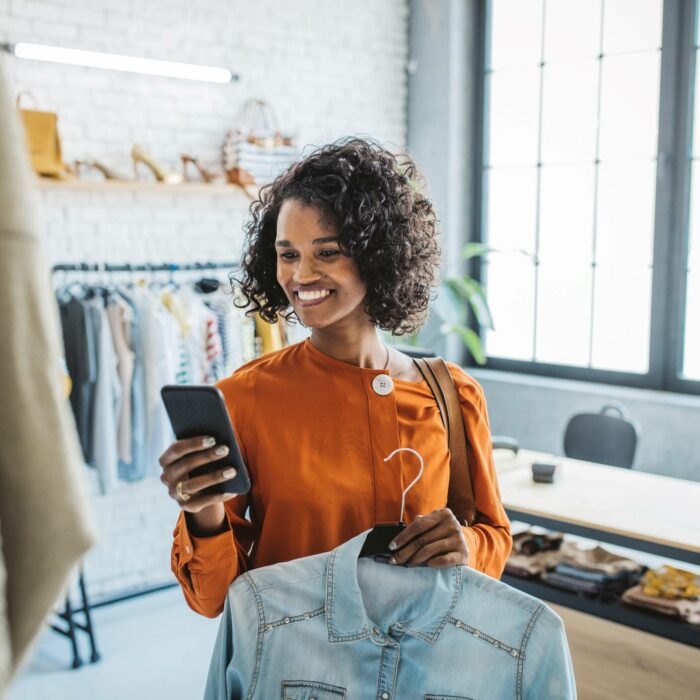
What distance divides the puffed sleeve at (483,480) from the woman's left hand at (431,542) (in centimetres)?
16

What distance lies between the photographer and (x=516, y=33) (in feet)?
18.2

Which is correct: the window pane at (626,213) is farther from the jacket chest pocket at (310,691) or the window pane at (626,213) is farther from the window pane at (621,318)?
the jacket chest pocket at (310,691)

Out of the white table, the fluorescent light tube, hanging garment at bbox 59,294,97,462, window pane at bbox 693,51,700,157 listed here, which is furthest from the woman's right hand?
window pane at bbox 693,51,700,157

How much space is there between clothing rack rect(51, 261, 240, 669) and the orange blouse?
237 centimetres

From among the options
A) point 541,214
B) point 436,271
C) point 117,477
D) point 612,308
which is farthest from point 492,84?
point 436,271

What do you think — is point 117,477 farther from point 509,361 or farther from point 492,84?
point 492,84

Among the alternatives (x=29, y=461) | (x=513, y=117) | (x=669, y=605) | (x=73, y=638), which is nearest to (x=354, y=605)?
(x=29, y=461)

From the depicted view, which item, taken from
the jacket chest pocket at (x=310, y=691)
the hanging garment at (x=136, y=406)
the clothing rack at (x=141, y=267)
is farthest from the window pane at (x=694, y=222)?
the jacket chest pocket at (x=310, y=691)

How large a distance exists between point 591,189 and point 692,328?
107cm

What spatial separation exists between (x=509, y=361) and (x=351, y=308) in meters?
4.27

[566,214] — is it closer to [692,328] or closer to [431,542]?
[692,328]

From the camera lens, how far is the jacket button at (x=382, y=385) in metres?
1.51

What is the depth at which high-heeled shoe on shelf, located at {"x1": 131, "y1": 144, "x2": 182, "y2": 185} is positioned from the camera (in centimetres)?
425

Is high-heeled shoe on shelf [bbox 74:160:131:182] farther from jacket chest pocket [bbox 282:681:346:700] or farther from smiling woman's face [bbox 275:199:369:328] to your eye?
jacket chest pocket [bbox 282:681:346:700]
